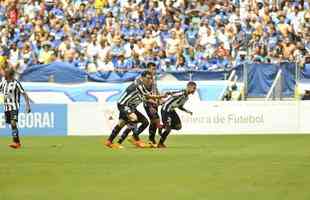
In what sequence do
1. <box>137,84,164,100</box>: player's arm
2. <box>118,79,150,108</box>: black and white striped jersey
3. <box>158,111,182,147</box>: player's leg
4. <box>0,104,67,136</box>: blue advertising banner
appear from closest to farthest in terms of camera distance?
<box>137,84,164,100</box>: player's arm < <box>118,79,150,108</box>: black and white striped jersey < <box>158,111,182,147</box>: player's leg < <box>0,104,67,136</box>: blue advertising banner

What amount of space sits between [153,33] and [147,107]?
10124 mm

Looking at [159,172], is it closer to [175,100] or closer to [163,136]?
[163,136]

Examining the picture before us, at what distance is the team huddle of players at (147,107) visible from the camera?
20812 millimetres

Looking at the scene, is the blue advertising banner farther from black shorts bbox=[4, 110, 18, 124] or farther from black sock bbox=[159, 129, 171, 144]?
black sock bbox=[159, 129, 171, 144]

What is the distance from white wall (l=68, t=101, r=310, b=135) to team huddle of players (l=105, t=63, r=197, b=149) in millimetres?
6302

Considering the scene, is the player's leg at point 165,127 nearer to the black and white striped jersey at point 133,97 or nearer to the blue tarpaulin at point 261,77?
the black and white striped jersey at point 133,97

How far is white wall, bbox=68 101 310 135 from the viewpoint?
2816 cm

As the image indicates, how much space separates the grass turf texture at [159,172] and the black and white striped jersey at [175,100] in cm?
113

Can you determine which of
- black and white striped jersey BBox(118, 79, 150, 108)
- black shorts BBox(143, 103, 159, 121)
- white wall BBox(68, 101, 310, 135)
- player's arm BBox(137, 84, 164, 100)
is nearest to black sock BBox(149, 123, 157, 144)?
black shorts BBox(143, 103, 159, 121)

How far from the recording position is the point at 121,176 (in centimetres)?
1291

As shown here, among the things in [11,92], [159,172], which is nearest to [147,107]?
[11,92]

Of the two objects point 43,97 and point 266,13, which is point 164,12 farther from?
point 43,97

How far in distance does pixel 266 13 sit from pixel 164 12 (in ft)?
13.6

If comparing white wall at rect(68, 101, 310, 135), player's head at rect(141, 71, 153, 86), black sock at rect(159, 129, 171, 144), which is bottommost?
white wall at rect(68, 101, 310, 135)
